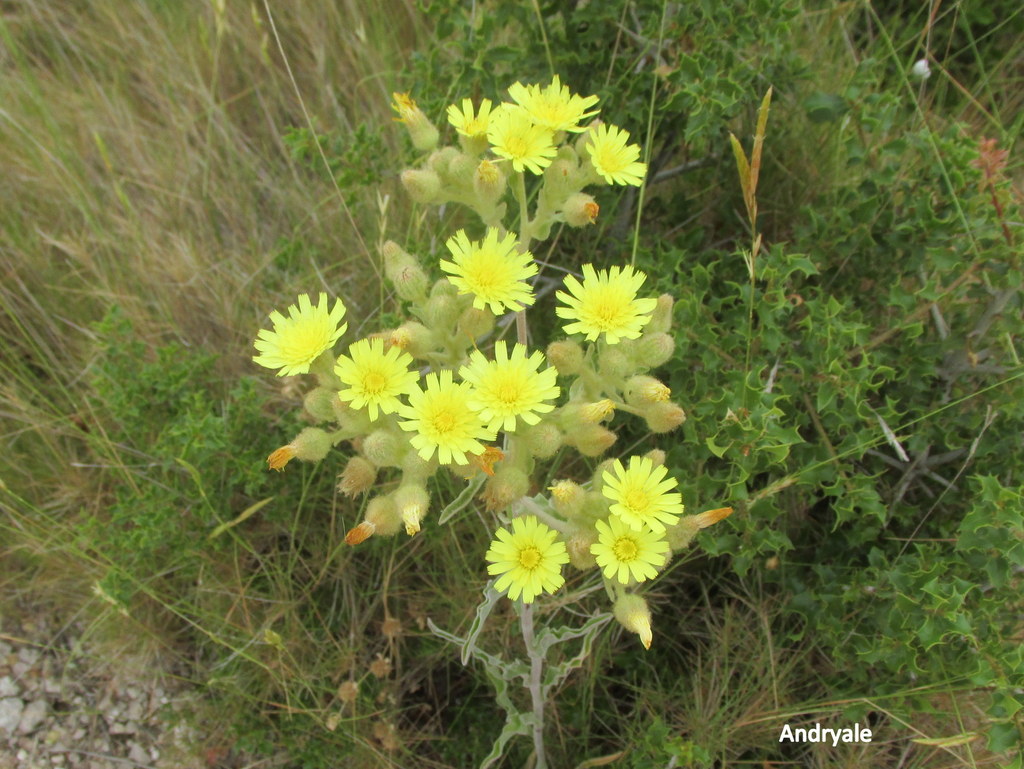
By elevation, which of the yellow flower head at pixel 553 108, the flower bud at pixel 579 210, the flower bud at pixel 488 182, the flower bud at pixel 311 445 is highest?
the yellow flower head at pixel 553 108

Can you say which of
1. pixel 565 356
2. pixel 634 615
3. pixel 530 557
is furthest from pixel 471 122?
pixel 634 615

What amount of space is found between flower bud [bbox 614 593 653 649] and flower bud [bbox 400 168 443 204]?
1022 mm

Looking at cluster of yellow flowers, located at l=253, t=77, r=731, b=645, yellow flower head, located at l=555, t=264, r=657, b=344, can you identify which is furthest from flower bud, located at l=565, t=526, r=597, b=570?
yellow flower head, located at l=555, t=264, r=657, b=344

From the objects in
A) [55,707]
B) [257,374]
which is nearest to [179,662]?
[55,707]

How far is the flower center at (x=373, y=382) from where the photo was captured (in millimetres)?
1702

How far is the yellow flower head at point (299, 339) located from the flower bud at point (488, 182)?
1.33 ft

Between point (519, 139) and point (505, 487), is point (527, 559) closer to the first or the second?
point (505, 487)

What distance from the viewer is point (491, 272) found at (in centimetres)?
175

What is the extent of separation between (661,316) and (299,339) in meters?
0.81

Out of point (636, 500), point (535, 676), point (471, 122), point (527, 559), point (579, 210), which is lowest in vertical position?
point (535, 676)

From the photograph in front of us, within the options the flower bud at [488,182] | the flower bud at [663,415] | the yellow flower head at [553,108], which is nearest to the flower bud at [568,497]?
the flower bud at [663,415]

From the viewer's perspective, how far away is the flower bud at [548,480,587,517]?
167cm

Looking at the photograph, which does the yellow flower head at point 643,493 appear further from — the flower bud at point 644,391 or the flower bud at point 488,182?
the flower bud at point 488,182

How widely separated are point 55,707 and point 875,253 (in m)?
2.92
